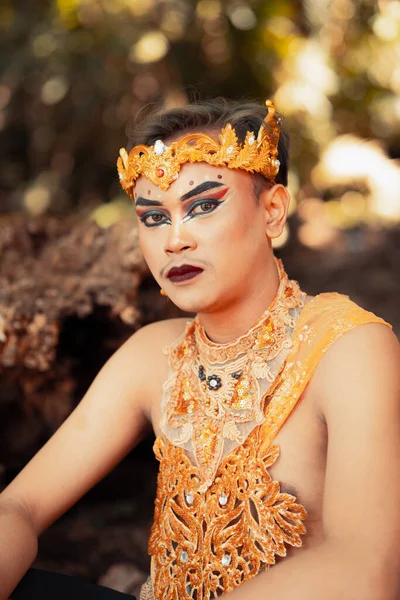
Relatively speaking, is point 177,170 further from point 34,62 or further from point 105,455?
point 34,62

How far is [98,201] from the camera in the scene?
617cm

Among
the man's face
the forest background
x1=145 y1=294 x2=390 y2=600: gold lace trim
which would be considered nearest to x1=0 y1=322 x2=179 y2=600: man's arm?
x1=145 y1=294 x2=390 y2=600: gold lace trim

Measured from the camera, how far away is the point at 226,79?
5.75 meters

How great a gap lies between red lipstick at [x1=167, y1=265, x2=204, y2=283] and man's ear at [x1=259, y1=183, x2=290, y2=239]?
0.25m

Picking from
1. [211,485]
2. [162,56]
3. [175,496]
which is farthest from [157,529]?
[162,56]

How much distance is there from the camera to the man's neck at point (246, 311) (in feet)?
6.54

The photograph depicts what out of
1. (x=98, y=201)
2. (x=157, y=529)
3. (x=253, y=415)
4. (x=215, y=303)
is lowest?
(x=157, y=529)

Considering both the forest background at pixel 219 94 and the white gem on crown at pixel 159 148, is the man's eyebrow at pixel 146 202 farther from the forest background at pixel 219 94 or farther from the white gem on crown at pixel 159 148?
the forest background at pixel 219 94

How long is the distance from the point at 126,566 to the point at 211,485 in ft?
4.87

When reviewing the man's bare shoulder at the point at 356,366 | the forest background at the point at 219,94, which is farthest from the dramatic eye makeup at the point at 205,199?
the forest background at the point at 219,94

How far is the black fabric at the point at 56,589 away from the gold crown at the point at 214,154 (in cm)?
110

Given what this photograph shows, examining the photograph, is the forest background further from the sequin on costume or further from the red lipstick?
the red lipstick

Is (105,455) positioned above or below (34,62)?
below

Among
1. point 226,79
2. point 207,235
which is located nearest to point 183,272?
point 207,235
